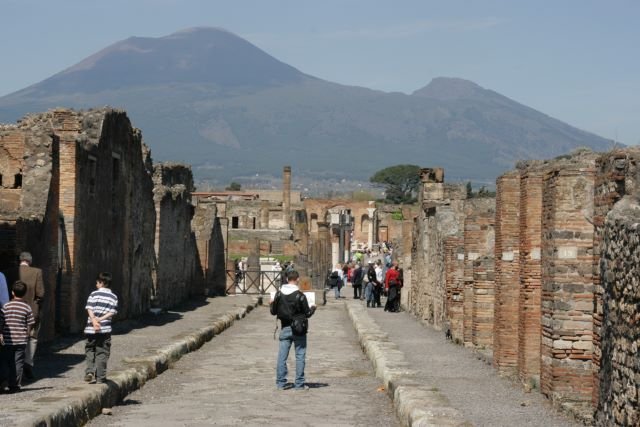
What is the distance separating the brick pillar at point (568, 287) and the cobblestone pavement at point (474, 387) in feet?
1.28

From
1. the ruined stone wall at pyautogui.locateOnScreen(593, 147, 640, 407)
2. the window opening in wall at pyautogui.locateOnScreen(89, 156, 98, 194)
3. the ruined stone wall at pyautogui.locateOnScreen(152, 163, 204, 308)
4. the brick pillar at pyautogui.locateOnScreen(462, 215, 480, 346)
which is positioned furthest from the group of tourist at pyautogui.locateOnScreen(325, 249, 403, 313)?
the ruined stone wall at pyautogui.locateOnScreen(593, 147, 640, 407)

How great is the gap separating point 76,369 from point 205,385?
64.1 inches

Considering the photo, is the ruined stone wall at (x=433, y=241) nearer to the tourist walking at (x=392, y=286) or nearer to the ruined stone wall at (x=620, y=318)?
the tourist walking at (x=392, y=286)

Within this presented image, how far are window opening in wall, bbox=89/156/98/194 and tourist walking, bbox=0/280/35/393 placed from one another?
33.4 feet

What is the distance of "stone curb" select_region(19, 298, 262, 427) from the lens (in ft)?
36.5

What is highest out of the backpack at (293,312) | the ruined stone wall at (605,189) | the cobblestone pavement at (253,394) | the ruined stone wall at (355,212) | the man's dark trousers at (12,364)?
the ruined stone wall at (355,212)

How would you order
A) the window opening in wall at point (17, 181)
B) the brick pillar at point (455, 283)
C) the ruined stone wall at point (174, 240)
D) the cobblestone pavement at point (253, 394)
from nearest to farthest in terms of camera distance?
1. the cobblestone pavement at point (253, 394)
2. the window opening in wall at point (17, 181)
3. the brick pillar at point (455, 283)
4. the ruined stone wall at point (174, 240)

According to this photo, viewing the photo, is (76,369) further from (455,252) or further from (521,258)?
(455,252)

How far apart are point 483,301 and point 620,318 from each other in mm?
11199

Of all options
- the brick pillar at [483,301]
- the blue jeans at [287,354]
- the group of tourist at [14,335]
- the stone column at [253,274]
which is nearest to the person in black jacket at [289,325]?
the blue jeans at [287,354]

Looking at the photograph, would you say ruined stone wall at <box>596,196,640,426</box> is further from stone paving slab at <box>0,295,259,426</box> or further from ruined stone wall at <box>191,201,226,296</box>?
ruined stone wall at <box>191,201,226,296</box>

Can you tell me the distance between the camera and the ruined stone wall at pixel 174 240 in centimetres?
3284

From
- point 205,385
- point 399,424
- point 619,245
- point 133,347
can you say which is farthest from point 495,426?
point 133,347

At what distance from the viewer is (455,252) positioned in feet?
79.2
